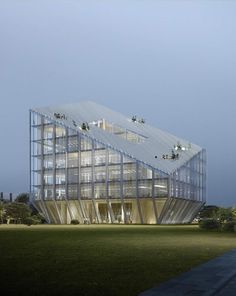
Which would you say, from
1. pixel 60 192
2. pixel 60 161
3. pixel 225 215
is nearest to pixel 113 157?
pixel 60 161

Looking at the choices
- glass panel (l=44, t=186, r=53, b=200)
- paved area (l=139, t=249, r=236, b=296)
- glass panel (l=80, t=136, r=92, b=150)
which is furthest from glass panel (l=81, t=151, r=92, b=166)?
paved area (l=139, t=249, r=236, b=296)

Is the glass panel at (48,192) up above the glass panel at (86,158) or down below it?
below

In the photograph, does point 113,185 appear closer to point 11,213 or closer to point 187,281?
point 11,213

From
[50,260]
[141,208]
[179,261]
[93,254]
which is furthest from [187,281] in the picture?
[141,208]

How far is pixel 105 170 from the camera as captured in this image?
84438 mm

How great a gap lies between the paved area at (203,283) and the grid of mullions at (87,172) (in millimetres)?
63080

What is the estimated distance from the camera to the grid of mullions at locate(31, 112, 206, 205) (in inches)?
3174

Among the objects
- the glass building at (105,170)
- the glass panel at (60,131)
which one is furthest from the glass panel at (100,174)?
the glass panel at (60,131)

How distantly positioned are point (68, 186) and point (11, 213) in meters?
16.9

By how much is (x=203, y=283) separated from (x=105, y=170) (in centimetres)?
7174

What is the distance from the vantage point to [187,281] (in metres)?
13.1

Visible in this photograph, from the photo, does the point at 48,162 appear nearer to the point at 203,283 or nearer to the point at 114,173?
the point at 114,173

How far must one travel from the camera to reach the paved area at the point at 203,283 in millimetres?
11453

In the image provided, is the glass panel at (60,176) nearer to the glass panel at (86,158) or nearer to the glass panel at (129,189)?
the glass panel at (86,158)
